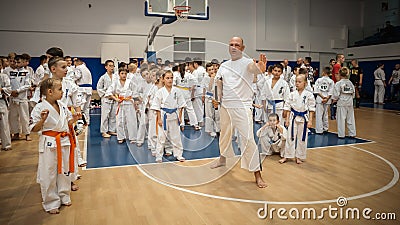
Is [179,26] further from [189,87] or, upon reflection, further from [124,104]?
[124,104]

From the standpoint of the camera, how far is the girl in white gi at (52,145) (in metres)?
3.01

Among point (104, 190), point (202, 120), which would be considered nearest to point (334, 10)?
point (202, 120)

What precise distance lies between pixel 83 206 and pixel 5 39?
1169 centimetres

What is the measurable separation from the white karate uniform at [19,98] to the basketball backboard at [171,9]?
3.40 m

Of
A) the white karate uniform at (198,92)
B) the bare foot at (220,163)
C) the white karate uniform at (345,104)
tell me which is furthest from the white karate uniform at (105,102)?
the white karate uniform at (345,104)

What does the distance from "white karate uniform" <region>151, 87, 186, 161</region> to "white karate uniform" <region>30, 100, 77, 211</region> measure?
179cm

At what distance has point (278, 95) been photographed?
5.36m

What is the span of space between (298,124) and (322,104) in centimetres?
300

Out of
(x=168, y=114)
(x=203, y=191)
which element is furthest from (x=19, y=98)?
(x=203, y=191)

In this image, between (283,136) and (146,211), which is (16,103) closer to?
(146,211)

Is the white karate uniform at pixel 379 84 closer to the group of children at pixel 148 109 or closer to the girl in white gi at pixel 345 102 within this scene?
the group of children at pixel 148 109

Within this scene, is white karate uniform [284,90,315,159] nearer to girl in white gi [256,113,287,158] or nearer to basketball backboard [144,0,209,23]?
girl in white gi [256,113,287,158]

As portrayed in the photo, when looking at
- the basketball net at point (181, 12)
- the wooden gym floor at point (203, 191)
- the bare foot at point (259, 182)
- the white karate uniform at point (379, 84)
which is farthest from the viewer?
the white karate uniform at point (379, 84)

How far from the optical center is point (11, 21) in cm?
1217
